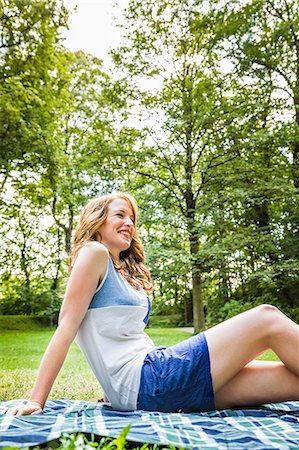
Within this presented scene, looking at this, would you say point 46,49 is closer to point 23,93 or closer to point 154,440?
point 23,93

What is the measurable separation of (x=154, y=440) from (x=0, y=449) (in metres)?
0.33

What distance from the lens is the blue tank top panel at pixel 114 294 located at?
134 centimetres

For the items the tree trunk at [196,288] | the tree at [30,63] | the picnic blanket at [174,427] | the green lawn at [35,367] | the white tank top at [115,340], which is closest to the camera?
the picnic blanket at [174,427]

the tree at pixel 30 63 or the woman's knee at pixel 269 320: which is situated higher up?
the tree at pixel 30 63

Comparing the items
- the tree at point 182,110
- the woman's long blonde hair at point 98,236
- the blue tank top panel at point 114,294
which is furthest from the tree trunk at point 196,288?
the blue tank top panel at point 114,294

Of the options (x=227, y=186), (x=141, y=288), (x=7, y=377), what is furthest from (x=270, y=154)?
(x=141, y=288)

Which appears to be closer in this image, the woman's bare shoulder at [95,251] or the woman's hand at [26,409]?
the woman's hand at [26,409]

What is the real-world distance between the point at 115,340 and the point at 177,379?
8.5 inches

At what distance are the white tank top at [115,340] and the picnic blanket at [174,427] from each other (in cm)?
7

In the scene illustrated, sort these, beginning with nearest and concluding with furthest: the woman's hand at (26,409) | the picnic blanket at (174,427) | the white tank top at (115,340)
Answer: the picnic blanket at (174,427), the woman's hand at (26,409), the white tank top at (115,340)

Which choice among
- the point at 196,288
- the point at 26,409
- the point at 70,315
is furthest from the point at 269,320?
the point at 196,288

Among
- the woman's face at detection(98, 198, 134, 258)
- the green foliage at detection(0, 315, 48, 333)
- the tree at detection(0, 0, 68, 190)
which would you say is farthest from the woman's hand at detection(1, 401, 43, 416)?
the green foliage at detection(0, 315, 48, 333)

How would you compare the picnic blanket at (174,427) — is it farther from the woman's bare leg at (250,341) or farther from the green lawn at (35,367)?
the green lawn at (35,367)

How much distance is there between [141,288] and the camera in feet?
4.98
